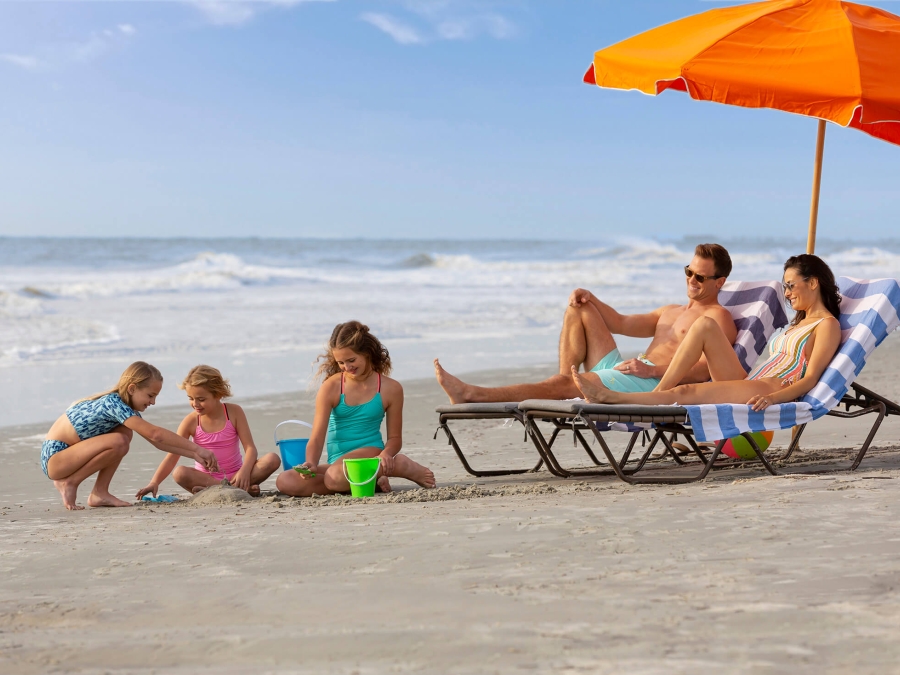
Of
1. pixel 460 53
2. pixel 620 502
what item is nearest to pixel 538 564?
pixel 620 502

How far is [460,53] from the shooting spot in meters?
28.8

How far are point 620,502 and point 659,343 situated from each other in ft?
6.68

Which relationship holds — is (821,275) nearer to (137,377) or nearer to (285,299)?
(137,377)

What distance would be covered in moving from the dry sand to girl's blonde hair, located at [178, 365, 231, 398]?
2.19 ft

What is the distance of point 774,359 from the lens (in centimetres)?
491

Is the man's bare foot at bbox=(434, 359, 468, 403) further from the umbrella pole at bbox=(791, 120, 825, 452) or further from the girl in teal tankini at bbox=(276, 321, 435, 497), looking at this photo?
the umbrella pole at bbox=(791, 120, 825, 452)

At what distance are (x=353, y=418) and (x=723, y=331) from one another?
2187 mm

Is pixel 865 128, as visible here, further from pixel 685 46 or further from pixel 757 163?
pixel 757 163

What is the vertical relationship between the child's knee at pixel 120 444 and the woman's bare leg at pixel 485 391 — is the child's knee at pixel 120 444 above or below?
below

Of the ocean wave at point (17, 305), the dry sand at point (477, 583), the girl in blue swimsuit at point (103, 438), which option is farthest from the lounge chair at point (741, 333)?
the ocean wave at point (17, 305)

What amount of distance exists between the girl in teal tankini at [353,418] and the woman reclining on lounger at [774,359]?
0.96 metres

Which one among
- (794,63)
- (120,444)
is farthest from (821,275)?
(120,444)

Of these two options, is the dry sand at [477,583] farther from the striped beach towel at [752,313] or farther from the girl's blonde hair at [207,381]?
the striped beach towel at [752,313]

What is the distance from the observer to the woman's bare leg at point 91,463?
4.33 metres
